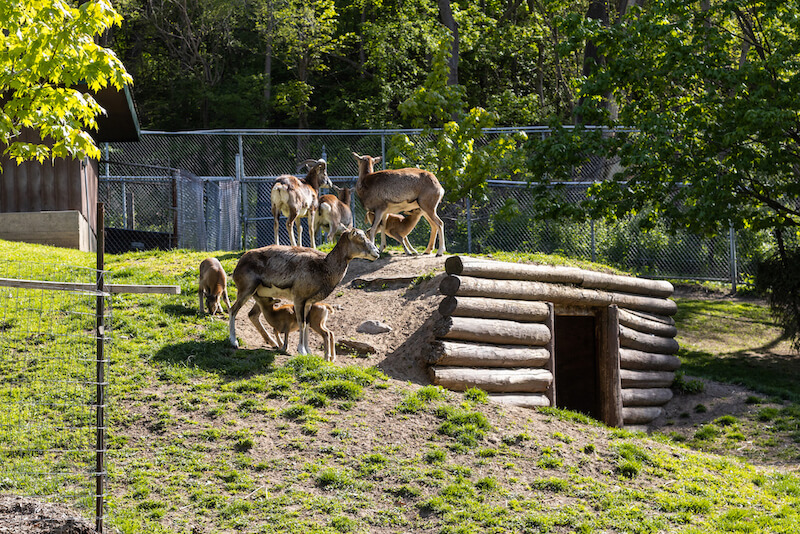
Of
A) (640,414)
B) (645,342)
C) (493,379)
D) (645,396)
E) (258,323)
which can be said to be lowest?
(640,414)

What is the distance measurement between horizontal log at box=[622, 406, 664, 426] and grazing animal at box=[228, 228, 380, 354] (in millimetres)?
5292

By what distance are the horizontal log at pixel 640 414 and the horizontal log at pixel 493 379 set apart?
81.0 inches

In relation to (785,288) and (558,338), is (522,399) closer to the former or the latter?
(558,338)

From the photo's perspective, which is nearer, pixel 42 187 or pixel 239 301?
pixel 239 301

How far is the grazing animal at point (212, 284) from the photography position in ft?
39.5

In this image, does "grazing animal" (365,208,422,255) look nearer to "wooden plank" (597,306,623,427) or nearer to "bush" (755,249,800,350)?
"wooden plank" (597,306,623,427)

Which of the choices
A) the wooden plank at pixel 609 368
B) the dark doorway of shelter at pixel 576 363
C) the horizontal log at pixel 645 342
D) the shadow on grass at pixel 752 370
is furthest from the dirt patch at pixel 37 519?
the shadow on grass at pixel 752 370

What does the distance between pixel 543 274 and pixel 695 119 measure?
236 inches

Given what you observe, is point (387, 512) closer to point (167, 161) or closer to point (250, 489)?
point (250, 489)

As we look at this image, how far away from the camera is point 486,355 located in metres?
11.6

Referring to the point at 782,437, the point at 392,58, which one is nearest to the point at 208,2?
the point at 392,58

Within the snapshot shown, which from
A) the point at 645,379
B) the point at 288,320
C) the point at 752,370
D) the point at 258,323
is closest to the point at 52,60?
the point at 258,323

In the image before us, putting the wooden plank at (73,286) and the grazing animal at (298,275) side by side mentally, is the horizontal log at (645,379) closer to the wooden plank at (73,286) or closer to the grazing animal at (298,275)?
the grazing animal at (298,275)

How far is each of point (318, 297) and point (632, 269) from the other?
42.0 feet
